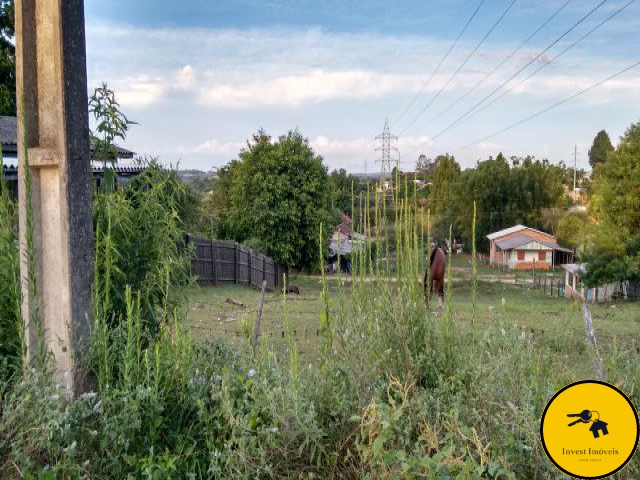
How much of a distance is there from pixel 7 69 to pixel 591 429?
2404 centimetres

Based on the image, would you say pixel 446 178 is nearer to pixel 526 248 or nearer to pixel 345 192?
pixel 526 248

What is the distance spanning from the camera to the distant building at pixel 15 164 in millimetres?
4062

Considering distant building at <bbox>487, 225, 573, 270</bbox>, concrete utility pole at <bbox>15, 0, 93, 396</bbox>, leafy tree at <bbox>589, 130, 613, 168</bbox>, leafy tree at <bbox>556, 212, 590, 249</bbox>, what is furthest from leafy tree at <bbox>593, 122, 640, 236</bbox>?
leafy tree at <bbox>589, 130, 613, 168</bbox>

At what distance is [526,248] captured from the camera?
5681cm

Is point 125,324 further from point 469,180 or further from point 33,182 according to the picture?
point 469,180

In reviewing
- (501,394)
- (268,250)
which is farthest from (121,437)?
(268,250)

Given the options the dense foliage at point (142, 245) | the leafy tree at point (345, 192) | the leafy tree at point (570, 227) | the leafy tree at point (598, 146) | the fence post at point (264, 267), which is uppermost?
the leafy tree at point (598, 146)

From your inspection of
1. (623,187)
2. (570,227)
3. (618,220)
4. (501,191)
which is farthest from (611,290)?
(501,191)

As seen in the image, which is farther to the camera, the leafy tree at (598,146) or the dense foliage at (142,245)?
the leafy tree at (598,146)

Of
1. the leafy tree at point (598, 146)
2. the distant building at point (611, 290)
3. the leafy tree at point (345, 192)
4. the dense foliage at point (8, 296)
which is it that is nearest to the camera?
the dense foliage at point (8, 296)

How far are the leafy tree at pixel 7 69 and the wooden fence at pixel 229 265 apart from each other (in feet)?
25.6

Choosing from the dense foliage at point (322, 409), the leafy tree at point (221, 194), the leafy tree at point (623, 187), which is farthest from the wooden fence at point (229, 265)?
the dense foliage at point (322, 409)

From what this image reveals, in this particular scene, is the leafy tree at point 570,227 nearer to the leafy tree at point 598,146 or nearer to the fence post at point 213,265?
the fence post at point 213,265

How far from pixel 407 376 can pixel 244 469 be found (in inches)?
34.3
